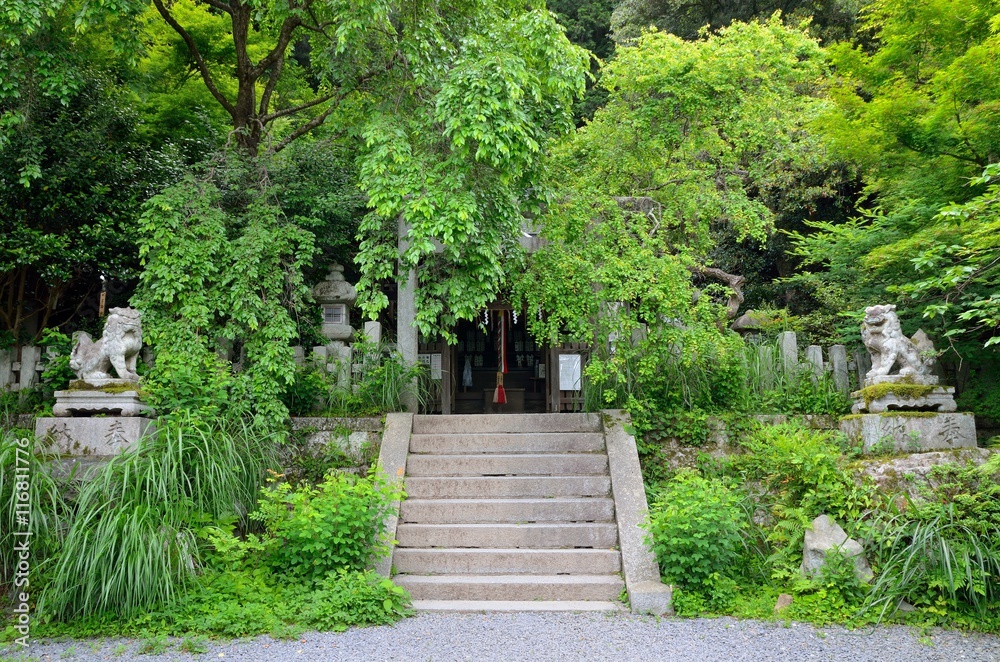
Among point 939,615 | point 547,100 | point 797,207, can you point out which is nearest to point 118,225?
point 547,100

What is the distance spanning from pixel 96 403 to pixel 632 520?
4.82 meters

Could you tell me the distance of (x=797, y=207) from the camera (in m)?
13.8

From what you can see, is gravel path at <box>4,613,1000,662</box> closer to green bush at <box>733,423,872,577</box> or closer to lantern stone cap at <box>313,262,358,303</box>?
green bush at <box>733,423,872,577</box>

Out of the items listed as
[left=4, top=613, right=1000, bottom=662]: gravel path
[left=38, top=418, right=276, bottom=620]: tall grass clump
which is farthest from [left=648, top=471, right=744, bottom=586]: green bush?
[left=38, top=418, right=276, bottom=620]: tall grass clump

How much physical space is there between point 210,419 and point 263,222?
2.23 m

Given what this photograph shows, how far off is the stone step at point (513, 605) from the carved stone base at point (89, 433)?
9.75 feet

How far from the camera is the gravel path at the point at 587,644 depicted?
436 cm

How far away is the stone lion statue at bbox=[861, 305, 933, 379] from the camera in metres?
6.36

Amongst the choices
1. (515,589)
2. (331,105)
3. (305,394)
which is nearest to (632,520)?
(515,589)

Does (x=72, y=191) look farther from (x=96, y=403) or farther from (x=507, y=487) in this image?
(x=507, y=487)

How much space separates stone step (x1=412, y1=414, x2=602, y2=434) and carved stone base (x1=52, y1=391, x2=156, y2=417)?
269 cm

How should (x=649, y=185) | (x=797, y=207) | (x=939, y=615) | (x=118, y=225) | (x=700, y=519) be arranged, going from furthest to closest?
(x=797, y=207) → (x=649, y=185) → (x=118, y=225) → (x=700, y=519) → (x=939, y=615)

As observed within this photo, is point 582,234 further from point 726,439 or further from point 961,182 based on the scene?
point 961,182

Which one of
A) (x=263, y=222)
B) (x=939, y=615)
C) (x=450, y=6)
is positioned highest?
(x=450, y=6)
